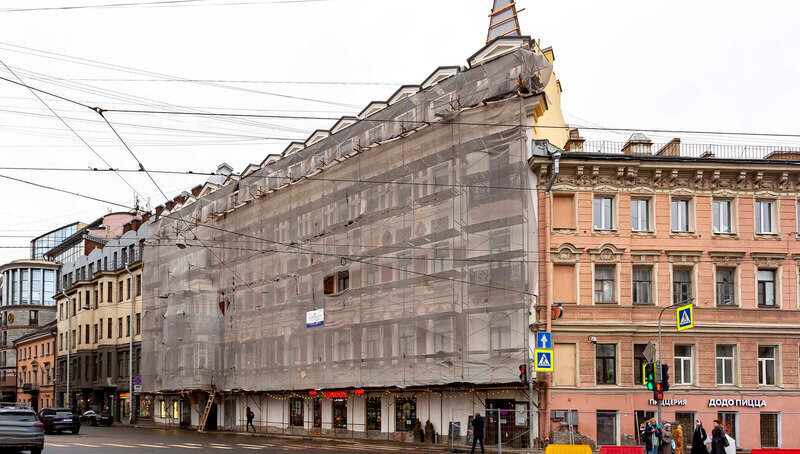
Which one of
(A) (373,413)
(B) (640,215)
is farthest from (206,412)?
(B) (640,215)

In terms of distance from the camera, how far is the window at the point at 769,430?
34.0 metres

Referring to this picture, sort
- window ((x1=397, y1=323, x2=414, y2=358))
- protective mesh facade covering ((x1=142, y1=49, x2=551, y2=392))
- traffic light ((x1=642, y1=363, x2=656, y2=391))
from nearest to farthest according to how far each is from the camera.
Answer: traffic light ((x1=642, y1=363, x2=656, y2=391)) < protective mesh facade covering ((x1=142, y1=49, x2=551, y2=392)) < window ((x1=397, y1=323, x2=414, y2=358))

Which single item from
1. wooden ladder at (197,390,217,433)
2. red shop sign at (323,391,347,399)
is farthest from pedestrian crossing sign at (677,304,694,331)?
wooden ladder at (197,390,217,433)

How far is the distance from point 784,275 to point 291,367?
24.3 meters

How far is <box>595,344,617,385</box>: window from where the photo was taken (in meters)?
34.0

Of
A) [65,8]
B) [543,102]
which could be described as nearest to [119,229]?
[543,102]

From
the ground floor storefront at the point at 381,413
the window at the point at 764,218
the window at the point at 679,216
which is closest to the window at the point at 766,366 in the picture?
the window at the point at 764,218

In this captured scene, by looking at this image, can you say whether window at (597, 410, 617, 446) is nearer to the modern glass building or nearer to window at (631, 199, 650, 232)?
window at (631, 199, 650, 232)

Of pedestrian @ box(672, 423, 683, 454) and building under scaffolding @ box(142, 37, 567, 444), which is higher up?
building under scaffolding @ box(142, 37, 567, 444)

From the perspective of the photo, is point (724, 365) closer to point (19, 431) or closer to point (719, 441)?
point (719, 441)

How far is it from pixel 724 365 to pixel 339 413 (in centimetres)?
1837

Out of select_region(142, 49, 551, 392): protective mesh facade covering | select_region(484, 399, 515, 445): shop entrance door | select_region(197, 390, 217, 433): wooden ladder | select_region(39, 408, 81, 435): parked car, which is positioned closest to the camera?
select_region(484, 399, 515, 445): shop entrance door

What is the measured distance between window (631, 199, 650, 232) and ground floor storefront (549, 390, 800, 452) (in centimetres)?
672

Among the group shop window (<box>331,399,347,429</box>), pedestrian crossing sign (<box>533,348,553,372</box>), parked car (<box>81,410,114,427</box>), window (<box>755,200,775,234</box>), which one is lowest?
parked car (<box>81,410,114,427</box>)
